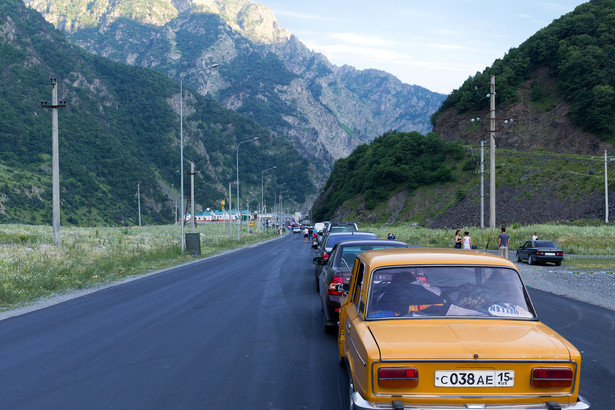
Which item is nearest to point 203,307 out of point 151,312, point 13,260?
point 151,312

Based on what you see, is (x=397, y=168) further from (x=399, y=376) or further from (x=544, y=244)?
(x=399, y=376)

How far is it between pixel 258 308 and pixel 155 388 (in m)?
6.11

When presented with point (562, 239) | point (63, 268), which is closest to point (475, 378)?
point (63, 268)

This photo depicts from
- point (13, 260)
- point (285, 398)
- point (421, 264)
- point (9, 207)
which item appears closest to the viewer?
point (421, 264)

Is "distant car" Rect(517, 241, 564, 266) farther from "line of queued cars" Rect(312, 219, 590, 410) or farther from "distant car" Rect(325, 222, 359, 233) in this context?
"line of queued cars" Rect(312, 219, 590, 410)

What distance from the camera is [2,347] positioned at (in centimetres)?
838

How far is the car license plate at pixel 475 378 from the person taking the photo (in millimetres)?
3922

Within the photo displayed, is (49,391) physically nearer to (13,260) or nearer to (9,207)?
(13,260)

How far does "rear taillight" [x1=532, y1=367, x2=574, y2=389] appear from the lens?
3.93 m

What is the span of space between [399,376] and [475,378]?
1.84ft

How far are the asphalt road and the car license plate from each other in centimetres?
184

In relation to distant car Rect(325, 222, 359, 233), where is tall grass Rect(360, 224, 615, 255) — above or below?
below

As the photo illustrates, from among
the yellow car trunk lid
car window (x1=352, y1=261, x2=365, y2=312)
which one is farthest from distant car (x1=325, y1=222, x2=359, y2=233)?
the yellow car trunk lid

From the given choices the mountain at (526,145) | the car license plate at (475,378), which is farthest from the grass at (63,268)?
the mountain at (526,145)
